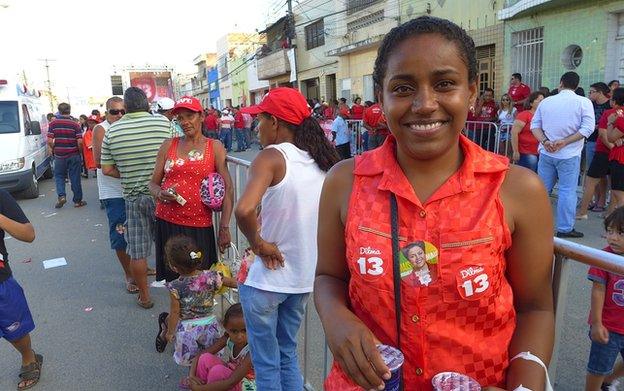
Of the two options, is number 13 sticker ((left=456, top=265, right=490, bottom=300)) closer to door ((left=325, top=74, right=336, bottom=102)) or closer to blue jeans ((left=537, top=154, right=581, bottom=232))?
blue jeans ((left=537, top=154, right=581, bottom=232))

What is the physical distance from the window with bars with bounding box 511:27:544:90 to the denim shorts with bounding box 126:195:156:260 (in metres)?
11.1

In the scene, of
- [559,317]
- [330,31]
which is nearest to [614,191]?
[559,317]

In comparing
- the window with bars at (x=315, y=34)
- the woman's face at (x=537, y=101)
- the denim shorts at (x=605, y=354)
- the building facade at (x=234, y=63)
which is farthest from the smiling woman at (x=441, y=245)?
the building facade at (x=234, y=63)

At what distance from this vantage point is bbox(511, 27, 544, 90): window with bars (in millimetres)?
12117

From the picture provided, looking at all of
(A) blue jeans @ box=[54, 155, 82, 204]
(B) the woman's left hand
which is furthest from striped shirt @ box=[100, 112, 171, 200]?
(A) blue jeans @ box=[54, 155, 82, 204]

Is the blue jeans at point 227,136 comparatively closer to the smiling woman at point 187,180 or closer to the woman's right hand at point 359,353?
the smiling woman at point 187,180

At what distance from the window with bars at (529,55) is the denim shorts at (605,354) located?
36.2 feet

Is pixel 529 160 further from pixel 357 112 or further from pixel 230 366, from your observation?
pixel 357 112

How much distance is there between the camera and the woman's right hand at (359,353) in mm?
1170

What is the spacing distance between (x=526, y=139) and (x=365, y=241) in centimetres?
711

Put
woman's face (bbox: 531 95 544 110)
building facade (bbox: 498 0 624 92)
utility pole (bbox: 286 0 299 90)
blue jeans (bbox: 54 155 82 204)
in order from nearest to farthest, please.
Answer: woman's face (bbox: 531 95 544 110)
blue jeans (bbox: 54 155 82 204)
building facade (bbox: 498 0 624 92)
utility pole (bbox: 286 0 299 90)

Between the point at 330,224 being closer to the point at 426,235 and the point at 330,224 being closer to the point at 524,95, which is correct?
the point at 426,235

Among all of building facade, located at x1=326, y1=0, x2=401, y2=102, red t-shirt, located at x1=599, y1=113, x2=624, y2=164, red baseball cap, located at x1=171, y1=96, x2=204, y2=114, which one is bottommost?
red t-shirt, located at x1=599, y1=113, x2=624, y2=164

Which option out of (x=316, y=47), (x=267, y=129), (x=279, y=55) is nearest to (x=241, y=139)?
(x=316, y=47)
